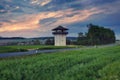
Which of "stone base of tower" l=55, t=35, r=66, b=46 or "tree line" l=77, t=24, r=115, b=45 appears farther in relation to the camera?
"tree line" l=77, t=24, r=115, b=45

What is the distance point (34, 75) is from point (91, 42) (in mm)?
75076

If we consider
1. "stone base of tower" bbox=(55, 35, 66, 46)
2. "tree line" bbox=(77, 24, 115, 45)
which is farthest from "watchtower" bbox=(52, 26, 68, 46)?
"tree line" bbox=(77, 24, 115, 45)

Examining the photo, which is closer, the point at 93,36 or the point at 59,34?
the point at 59,34

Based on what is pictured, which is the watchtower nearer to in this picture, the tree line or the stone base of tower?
the stone base of tower

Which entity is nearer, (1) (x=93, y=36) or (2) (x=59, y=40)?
(2) (x=59, y=40)

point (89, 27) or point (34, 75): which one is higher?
point (89, 27)

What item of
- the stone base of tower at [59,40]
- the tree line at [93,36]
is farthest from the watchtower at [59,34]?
the tree line at [93,36]

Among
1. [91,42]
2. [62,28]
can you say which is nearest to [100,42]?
[91,42]

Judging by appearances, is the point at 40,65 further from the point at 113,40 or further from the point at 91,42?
the point at 113,40

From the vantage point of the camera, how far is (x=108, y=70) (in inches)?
807

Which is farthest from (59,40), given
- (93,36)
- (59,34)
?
(93,36)

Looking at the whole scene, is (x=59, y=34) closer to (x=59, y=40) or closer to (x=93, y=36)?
(x=59, y=40)

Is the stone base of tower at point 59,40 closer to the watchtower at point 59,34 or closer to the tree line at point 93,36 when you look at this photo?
the watchtower at point 59,34

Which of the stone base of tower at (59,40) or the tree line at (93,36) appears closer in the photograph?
the stone base of tower at (59,40)
